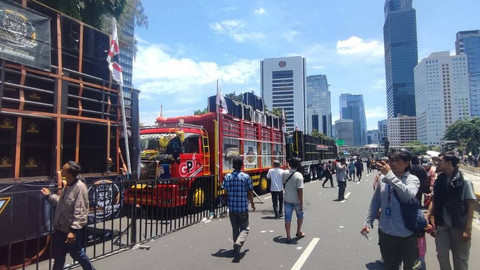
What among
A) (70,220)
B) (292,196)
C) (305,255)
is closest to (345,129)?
(292,196)

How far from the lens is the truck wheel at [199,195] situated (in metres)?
9.68

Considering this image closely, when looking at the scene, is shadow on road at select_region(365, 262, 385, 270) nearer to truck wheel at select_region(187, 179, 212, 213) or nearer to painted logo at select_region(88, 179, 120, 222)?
painted logo at select_region(88, 179, 120, 222)

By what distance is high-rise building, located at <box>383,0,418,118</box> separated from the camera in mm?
174250

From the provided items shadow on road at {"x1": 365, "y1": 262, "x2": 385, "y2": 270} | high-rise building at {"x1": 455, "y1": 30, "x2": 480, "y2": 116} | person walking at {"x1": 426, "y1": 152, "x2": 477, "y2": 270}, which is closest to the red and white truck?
shadow on road at {"x1": 365, "y1": 262, "x2": 385, "y2": 270}

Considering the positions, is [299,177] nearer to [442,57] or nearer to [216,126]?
[216,126]

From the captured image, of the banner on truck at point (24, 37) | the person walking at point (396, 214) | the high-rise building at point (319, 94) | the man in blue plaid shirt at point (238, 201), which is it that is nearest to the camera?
the person walking at point (396, 214)

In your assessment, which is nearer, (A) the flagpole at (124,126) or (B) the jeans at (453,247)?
(B) the jeans at (453,247)

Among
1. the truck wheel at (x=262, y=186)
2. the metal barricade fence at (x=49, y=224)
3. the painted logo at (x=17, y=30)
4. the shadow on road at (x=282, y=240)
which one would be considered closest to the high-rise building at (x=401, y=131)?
the truck wheel at (x=262, y=186)

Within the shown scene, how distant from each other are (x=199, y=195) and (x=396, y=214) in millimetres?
6922

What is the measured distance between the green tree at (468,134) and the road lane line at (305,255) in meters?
91.8

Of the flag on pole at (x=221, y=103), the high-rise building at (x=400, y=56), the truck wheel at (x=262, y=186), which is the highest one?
the high-rise building at (x=400, y=56)

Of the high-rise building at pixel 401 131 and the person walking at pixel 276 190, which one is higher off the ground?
the high-rise building at pixel 401 131

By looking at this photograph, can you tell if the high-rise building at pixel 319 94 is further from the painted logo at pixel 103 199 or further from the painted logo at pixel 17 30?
the painted logo at pixel 17 30

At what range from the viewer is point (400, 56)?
7047 inches
